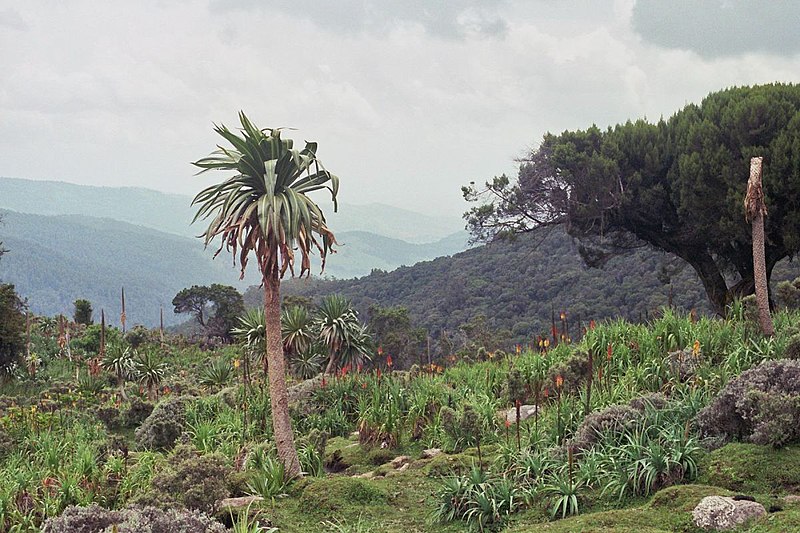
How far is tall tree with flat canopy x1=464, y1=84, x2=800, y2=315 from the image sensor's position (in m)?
17.8

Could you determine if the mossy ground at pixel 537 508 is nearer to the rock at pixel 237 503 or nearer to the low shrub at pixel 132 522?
the rock at pixel 237 503

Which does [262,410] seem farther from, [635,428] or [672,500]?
[672,500]

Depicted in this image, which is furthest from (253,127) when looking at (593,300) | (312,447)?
(593,300)

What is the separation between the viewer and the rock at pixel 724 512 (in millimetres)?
5379

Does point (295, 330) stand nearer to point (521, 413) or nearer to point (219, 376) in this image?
point (219, 376)

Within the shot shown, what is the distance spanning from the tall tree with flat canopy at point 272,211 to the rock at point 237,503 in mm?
834

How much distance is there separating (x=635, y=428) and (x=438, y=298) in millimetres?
45756

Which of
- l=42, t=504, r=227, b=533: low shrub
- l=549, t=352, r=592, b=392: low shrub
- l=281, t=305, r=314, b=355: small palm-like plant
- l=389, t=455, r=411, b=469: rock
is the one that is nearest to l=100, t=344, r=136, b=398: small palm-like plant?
l=281, t=305, r=314, b=355: small palm-like plant

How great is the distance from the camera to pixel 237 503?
776cm

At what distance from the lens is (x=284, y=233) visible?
8297 mm

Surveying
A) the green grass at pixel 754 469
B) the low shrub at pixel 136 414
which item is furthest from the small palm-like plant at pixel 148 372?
the green grass at pixel 754 469

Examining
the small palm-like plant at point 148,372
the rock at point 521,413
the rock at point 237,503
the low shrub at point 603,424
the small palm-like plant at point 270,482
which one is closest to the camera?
the rock at point 237,503

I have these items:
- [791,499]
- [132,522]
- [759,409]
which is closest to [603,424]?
[759,409]

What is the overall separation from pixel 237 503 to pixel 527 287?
132 ft
